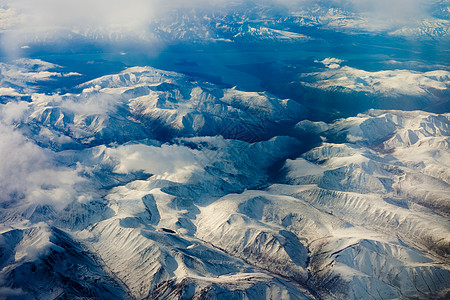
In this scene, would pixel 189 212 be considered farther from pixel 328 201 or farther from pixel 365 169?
pixel 365 169

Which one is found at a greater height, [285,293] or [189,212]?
[285,293]

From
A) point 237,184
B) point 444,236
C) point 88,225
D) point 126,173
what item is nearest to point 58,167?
point 126,173

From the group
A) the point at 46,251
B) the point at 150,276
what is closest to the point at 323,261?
the point at 150,276

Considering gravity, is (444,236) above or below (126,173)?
above

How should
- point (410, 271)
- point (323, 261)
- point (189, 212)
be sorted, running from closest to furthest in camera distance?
point (410, 271)
point (323, 261)
point (189, 212)

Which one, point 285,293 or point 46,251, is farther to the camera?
point 46,251

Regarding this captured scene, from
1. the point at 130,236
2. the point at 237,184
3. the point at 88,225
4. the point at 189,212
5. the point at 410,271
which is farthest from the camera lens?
the point at 237,184

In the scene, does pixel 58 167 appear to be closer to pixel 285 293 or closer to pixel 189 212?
pixel 189 212

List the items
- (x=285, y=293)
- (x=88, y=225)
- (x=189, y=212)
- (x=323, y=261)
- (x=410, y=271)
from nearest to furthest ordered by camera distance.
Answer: (x=285, y=293), (x=410, y=271), (x=323, y=261), (x=88, y=225), (x=189, y=212)

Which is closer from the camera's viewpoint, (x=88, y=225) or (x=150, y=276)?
(x=150, y=276)
